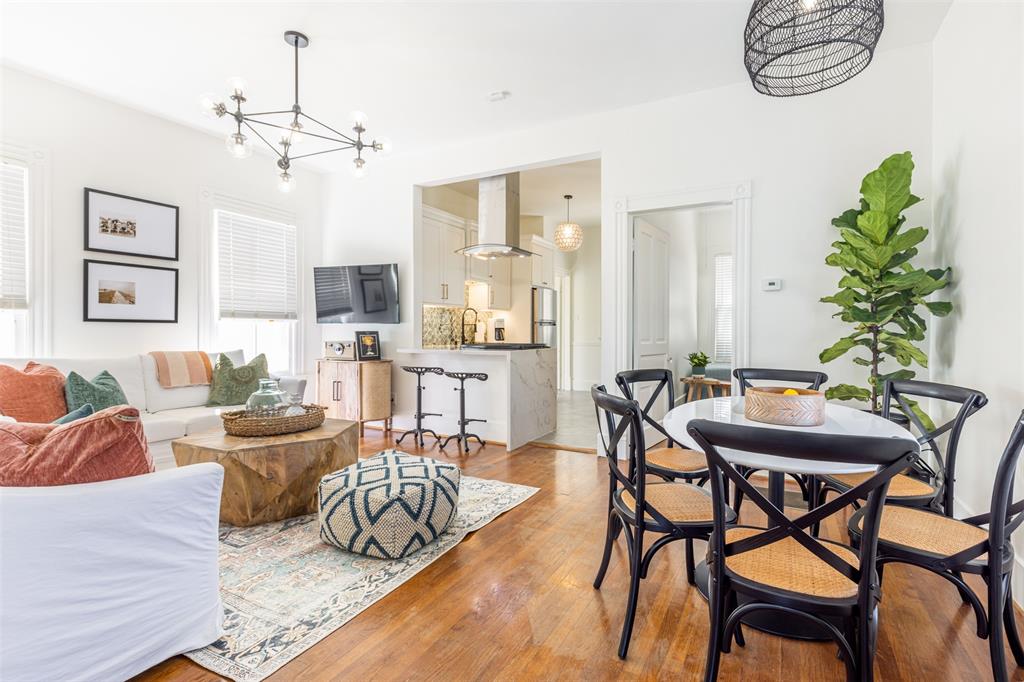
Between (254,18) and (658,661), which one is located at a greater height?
(254,18)

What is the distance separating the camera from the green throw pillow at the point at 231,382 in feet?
14.1

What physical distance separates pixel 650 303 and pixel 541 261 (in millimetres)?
3559

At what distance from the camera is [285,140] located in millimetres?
3119

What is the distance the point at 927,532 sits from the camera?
165 centimetres

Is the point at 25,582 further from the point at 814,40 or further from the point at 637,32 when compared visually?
the point at 637,32

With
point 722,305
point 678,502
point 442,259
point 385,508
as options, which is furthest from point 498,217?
point 722,305

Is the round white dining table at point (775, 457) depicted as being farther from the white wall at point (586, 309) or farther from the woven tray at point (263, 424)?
the white wall at point (586, 309)

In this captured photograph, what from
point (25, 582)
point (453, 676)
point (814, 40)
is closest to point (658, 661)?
point (453, 676)

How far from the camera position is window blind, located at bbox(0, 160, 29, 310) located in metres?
3.55

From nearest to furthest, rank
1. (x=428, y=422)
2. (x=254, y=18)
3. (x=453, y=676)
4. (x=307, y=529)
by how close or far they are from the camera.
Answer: (x=453, y=676)
(x=307, y=529)
(x=254, y=18)
(x=428, y=422)

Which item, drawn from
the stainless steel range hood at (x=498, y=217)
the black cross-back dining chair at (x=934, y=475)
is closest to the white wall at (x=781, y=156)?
the stainless steel range hood at (x=498, y=217)

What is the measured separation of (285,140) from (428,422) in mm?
3124

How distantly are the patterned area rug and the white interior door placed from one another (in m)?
2.17

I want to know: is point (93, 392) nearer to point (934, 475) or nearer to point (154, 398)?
point (154, 398)
